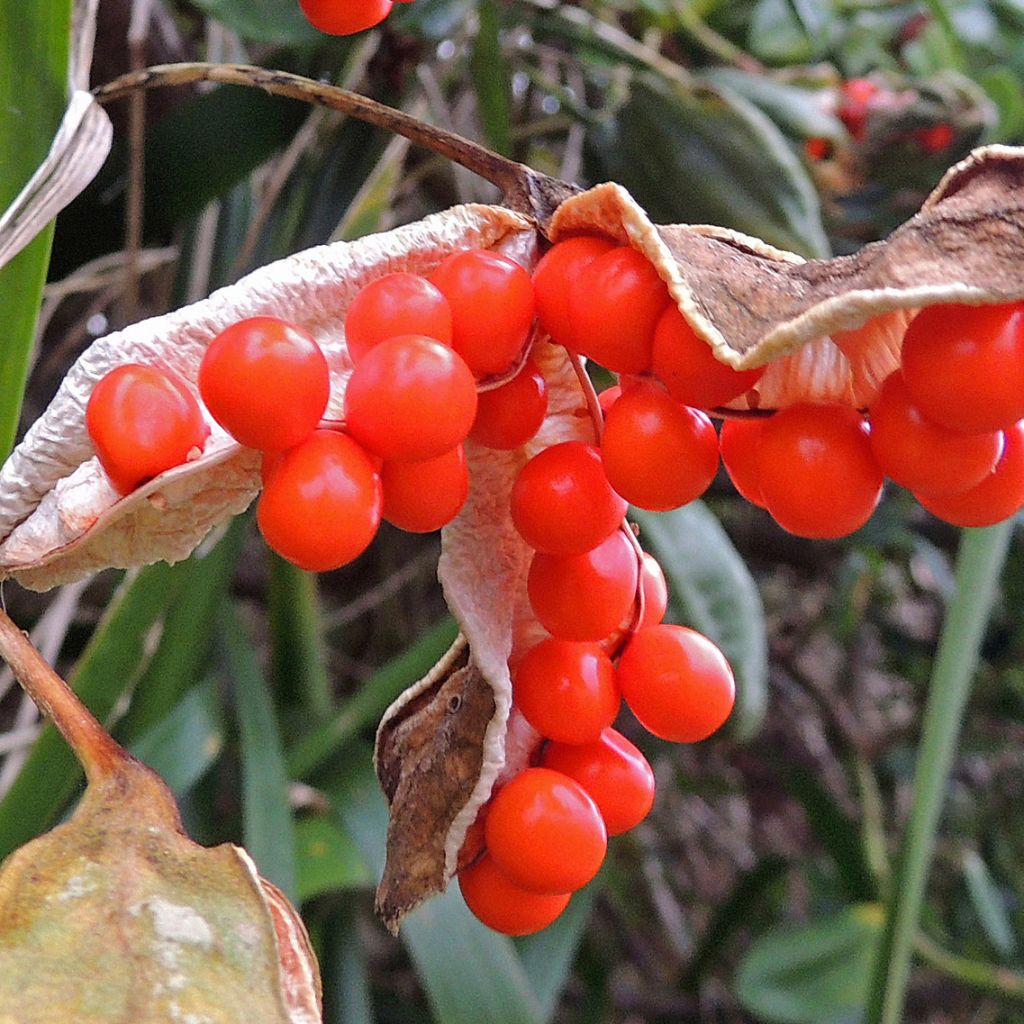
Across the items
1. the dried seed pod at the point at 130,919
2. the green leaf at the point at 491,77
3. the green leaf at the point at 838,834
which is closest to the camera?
the dried seed pod at the point at 130,919

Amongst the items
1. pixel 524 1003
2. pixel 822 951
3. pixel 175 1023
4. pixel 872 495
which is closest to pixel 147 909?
pixel 175 1023

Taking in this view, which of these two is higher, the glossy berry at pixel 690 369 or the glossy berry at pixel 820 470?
the glossy berry at pixel 690 369

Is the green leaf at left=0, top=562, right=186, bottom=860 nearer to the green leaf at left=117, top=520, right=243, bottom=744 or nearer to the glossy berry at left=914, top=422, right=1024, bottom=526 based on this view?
the green leaf at left=117, top=520, right=243, bottom=744

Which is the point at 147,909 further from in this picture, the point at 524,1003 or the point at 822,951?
the point at 822,951

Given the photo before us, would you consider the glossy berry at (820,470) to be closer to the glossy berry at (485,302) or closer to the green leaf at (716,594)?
the glossy berry at (485,302)

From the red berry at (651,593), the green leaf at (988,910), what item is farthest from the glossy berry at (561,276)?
the green leaf at (988,910)

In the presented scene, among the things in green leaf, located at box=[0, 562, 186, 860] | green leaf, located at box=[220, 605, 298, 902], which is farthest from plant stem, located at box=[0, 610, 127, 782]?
green leaf, located at box=[220, 605, 298, 902]

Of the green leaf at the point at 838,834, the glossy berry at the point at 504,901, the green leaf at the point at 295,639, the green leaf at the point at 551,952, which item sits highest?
the glossy berry at the point at 504,901
